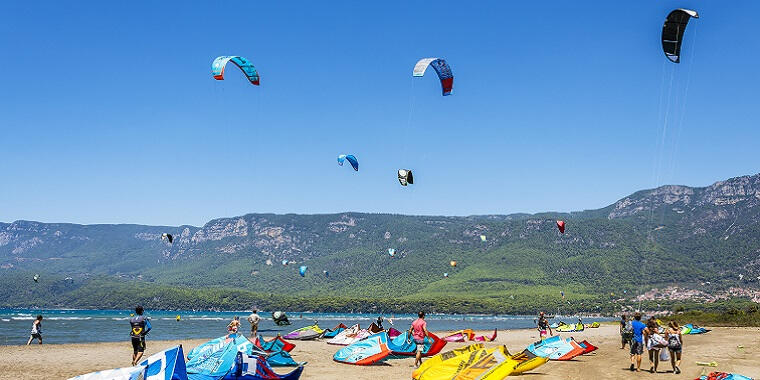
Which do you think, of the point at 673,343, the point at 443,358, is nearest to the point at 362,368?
the point at 443,358

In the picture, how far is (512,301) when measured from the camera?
619 feet

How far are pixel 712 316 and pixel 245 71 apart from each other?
6181cm

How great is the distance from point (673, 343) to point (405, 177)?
1878 cm

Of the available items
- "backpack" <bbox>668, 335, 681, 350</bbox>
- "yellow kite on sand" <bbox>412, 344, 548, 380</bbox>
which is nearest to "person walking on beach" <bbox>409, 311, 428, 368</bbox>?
"yellow kite on sand" <bbox>412, 344, 548, 380</bbox>

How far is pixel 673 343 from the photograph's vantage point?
17.5m

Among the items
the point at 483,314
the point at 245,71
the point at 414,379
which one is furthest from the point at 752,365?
the point at 483,314

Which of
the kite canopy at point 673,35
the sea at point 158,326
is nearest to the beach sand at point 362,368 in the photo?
the kite canopy at point 673,35

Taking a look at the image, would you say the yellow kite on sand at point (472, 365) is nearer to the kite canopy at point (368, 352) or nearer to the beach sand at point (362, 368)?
the beach sand at point (362, 368)

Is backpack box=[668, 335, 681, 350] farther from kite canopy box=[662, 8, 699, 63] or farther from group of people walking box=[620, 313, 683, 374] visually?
kite canopy box=[662, 8, 699, 63]

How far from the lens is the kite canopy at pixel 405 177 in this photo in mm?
33737

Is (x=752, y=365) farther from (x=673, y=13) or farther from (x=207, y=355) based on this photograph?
(x=207, y=355)

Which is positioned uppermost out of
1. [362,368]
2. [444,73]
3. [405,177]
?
[444,73]

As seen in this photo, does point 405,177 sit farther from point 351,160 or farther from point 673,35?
point 673,35

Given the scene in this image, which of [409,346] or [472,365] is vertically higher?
[472,365]
